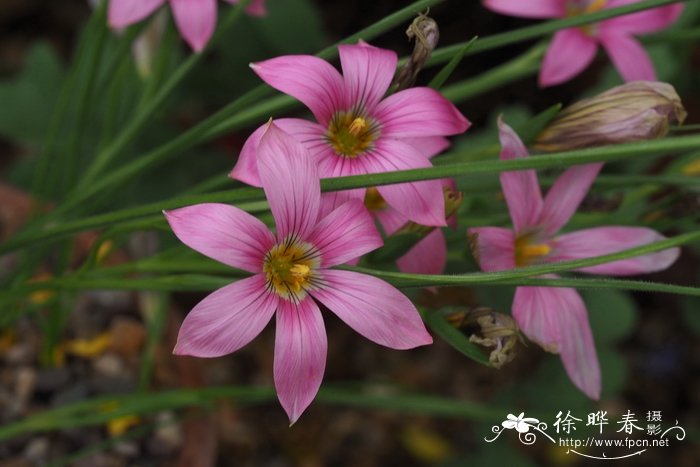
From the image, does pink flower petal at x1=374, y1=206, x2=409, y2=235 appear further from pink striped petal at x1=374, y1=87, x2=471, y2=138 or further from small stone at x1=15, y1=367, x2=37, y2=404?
small stone at x1=15, y1=367, x2=37, y2=404

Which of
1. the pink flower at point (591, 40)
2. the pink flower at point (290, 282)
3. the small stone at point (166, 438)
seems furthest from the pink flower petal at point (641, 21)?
the small stone at point (166, 438)

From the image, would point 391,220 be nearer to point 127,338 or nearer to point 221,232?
point 221,232

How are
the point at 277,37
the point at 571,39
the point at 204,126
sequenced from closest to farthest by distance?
1. the point at 204,126
2. the point at 571,39
3. the point at 277,37

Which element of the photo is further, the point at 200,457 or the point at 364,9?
the point at 364,9

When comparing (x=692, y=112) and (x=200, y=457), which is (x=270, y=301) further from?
(x=692, y=112)

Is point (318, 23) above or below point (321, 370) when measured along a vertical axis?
above

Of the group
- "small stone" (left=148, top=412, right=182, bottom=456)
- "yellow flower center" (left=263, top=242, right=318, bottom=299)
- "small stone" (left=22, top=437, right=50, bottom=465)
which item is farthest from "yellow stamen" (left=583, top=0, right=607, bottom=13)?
"small stone" (left=22, top=437, right=50, bottom=465)

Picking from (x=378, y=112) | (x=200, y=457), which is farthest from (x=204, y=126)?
(x=200, y=457)

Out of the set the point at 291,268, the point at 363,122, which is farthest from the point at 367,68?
the point at 291,268
